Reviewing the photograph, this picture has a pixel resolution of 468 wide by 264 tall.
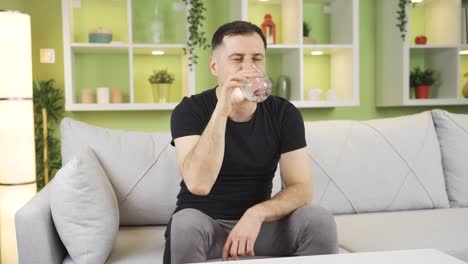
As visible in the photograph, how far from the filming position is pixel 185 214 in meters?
1.42

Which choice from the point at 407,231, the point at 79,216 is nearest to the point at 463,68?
the point at 407,231

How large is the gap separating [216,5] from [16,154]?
1.79 metres

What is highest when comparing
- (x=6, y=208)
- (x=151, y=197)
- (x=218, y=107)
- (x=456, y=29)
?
(x=456, y=29)

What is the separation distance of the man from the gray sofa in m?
0.29

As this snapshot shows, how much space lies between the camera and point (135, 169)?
6.61ft

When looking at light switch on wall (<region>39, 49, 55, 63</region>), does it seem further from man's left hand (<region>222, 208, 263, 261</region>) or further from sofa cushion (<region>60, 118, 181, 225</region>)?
man's left hand (<region>222, 208, 263, 261</region>)

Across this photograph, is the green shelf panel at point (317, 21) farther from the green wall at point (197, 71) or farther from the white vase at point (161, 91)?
the white vase at point (161, 91)

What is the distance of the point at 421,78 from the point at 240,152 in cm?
245

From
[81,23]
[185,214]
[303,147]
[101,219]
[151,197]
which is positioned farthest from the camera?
[81,23]

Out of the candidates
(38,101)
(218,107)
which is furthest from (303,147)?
(38,101)

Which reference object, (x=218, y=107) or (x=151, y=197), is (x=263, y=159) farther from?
(x=151, y=197)

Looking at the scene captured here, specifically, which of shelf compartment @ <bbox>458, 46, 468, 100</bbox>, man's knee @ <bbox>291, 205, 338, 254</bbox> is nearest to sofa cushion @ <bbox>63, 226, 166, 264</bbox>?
man's knee @ <bbox>291, 205, 338, 254</bbox>

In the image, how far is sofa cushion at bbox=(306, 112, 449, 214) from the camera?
87.0 inches

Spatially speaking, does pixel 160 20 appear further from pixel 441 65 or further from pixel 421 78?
pixel 441 65
